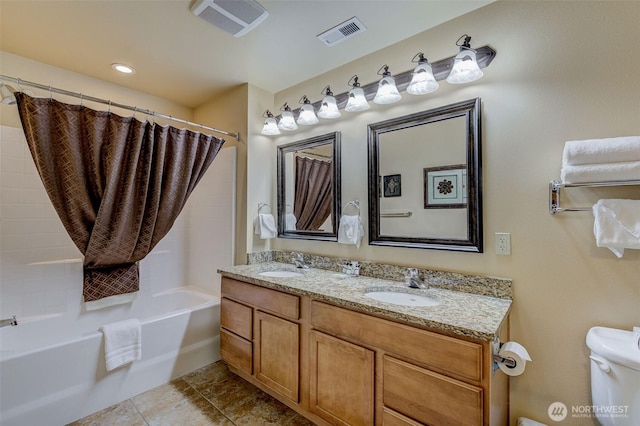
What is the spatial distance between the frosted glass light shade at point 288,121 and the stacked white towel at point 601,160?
1.79 metres

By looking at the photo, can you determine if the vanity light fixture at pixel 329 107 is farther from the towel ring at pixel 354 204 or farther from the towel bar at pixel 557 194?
the towel bar at pixel 557 194

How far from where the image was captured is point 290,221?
8.39ft

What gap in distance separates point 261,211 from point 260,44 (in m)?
1.34

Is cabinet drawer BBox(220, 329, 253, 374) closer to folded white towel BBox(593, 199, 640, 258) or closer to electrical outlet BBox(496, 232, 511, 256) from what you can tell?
electrical outlet BBox(496, 232, 511, 256)

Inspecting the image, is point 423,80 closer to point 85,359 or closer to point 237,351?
point 237,351

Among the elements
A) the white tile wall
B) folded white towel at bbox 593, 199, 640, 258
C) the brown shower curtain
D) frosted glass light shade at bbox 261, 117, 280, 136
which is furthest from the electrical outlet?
the brown shower curtain

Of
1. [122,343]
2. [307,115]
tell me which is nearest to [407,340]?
[307,115]

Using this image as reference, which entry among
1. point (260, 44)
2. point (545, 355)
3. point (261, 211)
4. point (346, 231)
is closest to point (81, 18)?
point (260, 44)

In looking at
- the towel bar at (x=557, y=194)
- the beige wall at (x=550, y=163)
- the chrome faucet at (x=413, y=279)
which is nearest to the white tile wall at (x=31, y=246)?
the chrome faucet at (x=413, y=279)

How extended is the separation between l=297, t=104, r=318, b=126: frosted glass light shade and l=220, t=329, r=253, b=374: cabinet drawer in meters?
1.72

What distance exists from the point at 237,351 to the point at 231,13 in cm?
222

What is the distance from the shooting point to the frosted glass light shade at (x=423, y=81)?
1610mm

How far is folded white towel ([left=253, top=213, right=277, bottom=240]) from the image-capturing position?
2.52 meters

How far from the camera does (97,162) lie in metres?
1.97
